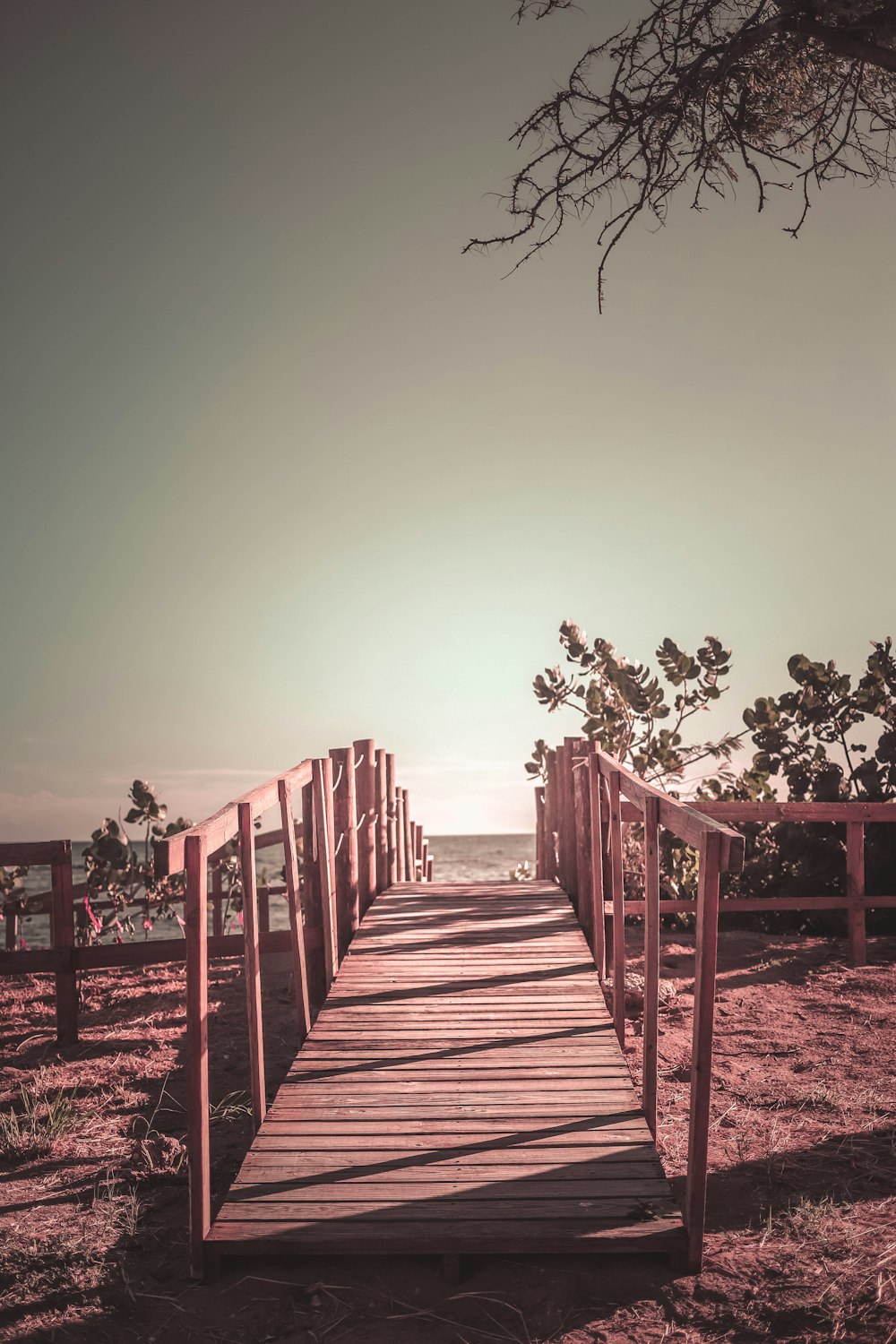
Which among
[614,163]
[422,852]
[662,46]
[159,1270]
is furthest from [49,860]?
[422,852]

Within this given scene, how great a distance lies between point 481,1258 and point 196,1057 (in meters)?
1.25

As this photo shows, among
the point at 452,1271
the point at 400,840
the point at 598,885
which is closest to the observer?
the point at 452,1271

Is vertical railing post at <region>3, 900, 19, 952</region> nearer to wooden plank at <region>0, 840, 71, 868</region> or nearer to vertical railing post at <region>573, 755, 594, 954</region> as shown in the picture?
wooden plank at <region>0, 840, 71, 868</region>

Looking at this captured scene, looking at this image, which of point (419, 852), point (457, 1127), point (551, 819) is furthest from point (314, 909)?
point (419, 852)

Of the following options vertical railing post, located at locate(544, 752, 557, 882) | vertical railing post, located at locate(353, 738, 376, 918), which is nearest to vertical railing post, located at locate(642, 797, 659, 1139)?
vertical railing post, located at locate(353, 738, 376, 918)

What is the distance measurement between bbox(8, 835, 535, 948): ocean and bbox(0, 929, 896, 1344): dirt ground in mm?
25392

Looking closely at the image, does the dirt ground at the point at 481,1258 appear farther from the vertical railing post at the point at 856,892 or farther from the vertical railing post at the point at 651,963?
the vertical railing post at the point at 856,892

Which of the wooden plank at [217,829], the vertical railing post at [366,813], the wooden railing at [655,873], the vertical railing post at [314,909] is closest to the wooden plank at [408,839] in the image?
the wooden railing at [655,873]

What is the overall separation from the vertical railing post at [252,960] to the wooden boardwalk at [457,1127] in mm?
182

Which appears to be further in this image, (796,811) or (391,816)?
(391,816)

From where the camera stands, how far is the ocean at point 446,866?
34562 millimetres

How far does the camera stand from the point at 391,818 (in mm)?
9367

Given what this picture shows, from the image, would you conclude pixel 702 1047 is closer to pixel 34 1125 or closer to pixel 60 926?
pixel 34 1125

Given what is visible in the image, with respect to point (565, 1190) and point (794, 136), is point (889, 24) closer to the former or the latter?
point (794, 136)
